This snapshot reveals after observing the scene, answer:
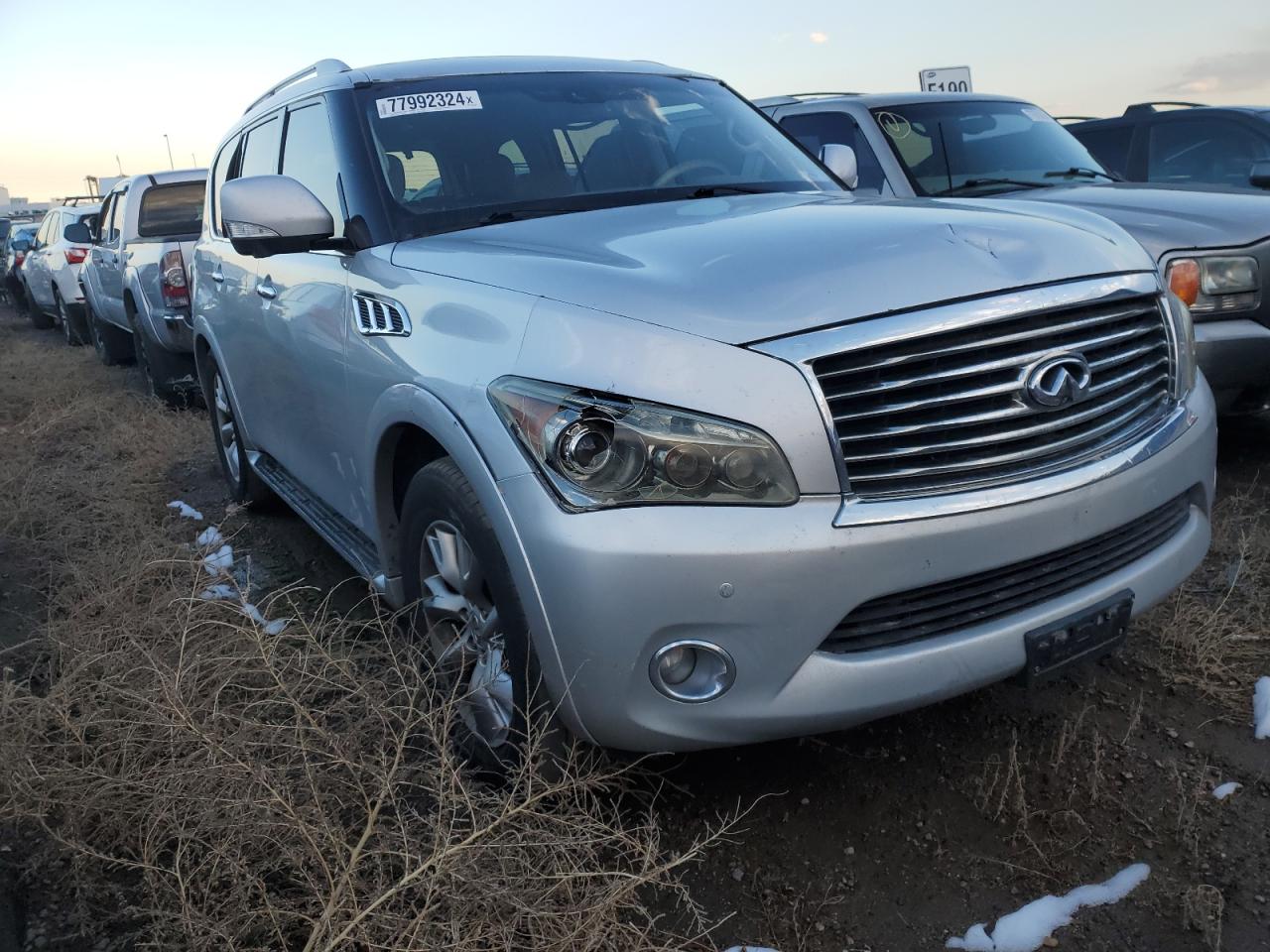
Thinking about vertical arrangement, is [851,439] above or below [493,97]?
below

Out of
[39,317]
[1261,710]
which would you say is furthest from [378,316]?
[39,317]

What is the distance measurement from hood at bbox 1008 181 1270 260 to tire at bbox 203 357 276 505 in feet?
12.1

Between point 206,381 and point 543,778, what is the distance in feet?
12.8

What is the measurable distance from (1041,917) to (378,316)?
2149 millimetres

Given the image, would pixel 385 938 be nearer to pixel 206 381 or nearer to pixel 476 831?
pixel 476 831

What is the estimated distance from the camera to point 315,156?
3.70m

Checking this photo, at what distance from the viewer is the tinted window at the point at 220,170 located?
16.8ft

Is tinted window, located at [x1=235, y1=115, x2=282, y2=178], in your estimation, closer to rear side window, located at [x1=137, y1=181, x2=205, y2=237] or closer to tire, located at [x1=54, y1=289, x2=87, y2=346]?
rear side window, located at [x1=137, y1=181, x2=205, y2=237]

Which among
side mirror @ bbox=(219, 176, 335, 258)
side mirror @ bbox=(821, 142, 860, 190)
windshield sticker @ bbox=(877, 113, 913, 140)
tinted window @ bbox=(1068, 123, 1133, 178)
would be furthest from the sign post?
side mirror @ bbox=(219, 176, 335, 258)

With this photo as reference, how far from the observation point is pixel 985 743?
2975 mm

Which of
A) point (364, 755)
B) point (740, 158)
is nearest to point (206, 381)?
point (740, 158)

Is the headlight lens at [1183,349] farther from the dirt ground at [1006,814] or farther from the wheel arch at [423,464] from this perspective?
the wheel arch at [423,464]

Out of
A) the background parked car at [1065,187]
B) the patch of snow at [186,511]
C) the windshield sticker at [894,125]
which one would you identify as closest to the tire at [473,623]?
the background parked car at [1065,187]

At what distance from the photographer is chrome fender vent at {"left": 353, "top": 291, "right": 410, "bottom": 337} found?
112 inches
